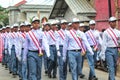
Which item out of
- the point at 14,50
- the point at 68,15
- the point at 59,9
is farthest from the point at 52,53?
the point at 59,9

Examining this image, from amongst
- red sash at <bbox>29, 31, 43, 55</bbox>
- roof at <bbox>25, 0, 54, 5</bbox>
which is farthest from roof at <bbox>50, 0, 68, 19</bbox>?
red sash at <bbox>29, 31, 43, 55</bbox>

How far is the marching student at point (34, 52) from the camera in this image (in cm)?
1116

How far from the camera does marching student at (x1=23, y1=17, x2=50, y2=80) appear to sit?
11.2m

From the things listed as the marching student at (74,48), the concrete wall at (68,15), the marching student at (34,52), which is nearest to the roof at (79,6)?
the concrete wall at (68,15)

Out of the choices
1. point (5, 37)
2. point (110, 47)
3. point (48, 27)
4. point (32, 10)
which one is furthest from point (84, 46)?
point (32, 10)

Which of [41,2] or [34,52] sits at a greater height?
[41,2]

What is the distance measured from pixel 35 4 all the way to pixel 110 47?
35539 mm

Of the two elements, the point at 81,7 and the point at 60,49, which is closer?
the point at 60,49

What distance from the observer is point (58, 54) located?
1447 centimetres

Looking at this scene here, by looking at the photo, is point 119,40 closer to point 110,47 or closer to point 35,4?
point 110,47

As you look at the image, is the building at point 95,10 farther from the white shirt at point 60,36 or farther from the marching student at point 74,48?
the marching student at point 74,48

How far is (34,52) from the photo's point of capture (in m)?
11.3

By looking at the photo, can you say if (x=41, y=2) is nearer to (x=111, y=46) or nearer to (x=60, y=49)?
(x=60, y=49)

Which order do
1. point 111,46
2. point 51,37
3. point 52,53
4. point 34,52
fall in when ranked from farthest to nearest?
point 51,37, point 52,53, point 111,46, point 34,52
